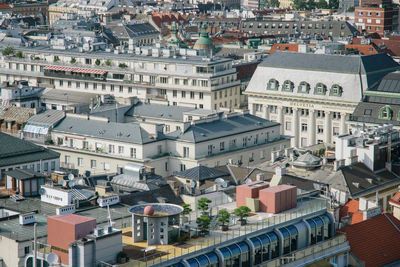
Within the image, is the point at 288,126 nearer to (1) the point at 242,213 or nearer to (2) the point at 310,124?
(2) the point at 310,124

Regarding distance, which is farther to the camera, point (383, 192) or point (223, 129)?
point (223, 129)

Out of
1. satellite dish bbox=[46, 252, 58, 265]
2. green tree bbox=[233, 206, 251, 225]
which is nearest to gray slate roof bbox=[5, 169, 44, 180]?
green tree bbox=[233, 206, 251, 225]

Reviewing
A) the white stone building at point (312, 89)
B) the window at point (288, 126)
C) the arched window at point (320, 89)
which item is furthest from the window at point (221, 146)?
the window at point (288, 126)

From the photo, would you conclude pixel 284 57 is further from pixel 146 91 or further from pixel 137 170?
pixel 137 170

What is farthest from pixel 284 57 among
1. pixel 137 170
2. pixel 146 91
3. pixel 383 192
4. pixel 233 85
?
pixel 137 170

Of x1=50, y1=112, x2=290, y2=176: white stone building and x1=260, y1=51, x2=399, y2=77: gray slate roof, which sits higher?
x1=260, y1=51, x2=399, y2=77: gray slate roof

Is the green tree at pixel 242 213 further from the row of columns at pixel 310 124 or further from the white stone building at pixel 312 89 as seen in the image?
the row of columns at pixel 310 124

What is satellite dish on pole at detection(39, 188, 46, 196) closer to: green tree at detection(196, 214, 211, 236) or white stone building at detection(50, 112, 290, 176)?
green tree at detection(196, 214, 211, 236)
